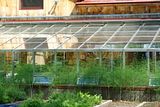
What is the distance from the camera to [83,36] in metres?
25.9

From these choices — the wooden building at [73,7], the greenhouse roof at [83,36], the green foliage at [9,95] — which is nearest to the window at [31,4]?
the wooden building at [73,7]

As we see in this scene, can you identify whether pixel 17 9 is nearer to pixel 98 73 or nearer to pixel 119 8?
pixel 119 8

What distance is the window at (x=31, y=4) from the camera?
31594 mm

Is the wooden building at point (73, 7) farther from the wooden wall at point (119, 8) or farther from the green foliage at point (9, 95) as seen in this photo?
the green foliage at point (9, 95)

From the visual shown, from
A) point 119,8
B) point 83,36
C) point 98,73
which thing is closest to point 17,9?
point 119,8

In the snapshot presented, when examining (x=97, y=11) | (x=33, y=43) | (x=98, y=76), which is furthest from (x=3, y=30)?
(x=98, y=76)

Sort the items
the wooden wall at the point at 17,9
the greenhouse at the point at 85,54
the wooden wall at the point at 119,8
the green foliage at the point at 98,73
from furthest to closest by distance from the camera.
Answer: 1. the wooden wall at the point at 17,9
2. the wooden wall at the point at 119,8
3. the greenhouse at the point at 85,54
4. the green foliage at the point at 98,73

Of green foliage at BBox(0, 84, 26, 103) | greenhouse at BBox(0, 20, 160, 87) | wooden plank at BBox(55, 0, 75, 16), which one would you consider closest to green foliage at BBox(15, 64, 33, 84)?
greenhouse at BBox(0, 20, 160, 87)

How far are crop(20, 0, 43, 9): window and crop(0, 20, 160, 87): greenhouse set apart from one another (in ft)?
8.13

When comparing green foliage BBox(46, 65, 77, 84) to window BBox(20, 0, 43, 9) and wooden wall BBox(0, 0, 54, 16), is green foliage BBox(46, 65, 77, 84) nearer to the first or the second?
wooden wall BBox(0, 0, 54, 16)

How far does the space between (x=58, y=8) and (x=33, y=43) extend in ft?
17.2

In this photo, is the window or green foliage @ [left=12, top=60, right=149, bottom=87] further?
the window

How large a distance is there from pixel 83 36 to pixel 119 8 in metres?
4.54

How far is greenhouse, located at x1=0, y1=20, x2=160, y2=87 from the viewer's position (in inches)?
894
